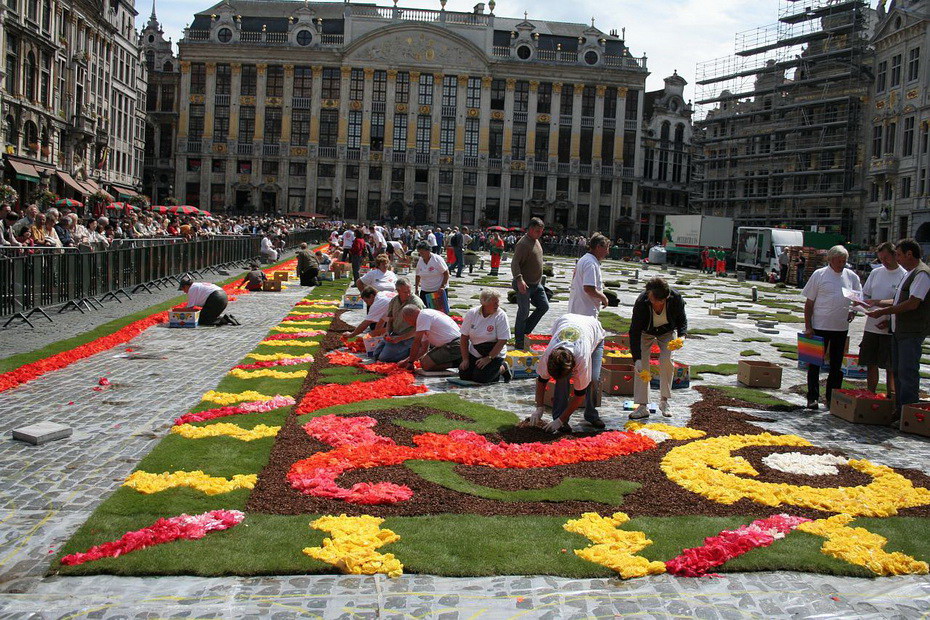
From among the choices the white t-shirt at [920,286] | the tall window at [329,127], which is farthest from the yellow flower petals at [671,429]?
the tall window at [329,127]

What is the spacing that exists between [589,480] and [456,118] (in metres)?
78.7

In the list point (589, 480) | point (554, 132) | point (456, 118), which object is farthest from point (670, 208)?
point (589, 480)

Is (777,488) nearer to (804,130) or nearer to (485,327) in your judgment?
(485,327)

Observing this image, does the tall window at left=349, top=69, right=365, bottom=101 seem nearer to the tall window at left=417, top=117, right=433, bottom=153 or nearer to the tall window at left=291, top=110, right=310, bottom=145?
the tall window at left=291, top=110, right=310, bottom=145

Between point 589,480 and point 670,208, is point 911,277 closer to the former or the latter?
point 589,480

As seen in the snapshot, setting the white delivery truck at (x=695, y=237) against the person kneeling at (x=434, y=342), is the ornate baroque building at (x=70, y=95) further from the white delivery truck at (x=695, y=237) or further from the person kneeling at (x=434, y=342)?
the person kneeling at (x=434, y=342)

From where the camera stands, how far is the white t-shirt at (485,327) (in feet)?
36.7

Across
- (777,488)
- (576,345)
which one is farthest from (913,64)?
(777,488)

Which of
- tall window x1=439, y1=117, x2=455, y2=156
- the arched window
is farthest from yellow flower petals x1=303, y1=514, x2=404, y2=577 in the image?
tall window x1=439, y1=117, x2=455, y2=156

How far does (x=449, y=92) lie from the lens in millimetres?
83375

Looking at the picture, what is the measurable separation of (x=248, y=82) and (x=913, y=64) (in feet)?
188

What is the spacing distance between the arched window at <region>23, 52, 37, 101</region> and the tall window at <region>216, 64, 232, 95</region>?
3212 centimetres

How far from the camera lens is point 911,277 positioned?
31.3 feet

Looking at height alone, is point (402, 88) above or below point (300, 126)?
above
